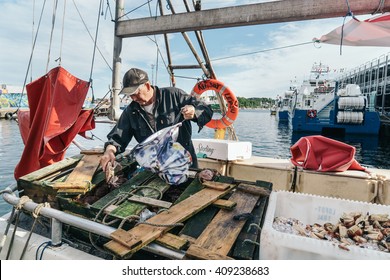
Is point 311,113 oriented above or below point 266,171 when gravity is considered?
above

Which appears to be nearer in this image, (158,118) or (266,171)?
(158,118)

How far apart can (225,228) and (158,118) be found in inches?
84.1

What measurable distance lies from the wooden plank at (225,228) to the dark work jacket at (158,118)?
1405mm

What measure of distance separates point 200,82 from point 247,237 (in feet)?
18.9

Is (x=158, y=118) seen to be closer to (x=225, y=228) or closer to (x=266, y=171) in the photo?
(x=225, y=228)

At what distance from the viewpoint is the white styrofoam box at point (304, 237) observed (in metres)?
1.92

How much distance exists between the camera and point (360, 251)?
6.17 ft

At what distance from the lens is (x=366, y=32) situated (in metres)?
6.02

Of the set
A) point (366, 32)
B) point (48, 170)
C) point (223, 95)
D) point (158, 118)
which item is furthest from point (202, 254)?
point (366, 32)

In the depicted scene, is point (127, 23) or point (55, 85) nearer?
point (55, 85)

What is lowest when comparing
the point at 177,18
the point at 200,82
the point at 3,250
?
the point at 3,250

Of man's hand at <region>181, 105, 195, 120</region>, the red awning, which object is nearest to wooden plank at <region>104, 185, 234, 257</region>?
man's hand at <region>181, 105, 195, 120</region>
